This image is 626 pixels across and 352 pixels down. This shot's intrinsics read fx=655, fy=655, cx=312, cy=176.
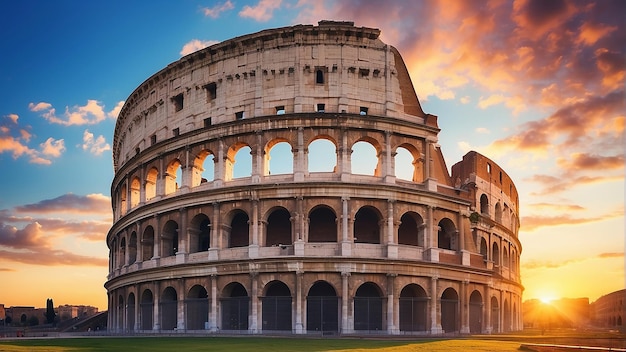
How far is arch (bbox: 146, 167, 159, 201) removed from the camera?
4216 centimetres

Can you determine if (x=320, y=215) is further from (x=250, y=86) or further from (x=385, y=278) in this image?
(x=250, y=86)

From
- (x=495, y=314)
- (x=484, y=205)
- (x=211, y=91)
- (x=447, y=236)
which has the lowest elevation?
(x=495, y=314)

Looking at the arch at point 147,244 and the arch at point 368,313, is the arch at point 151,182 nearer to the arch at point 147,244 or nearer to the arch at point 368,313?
the arch at point 147,244

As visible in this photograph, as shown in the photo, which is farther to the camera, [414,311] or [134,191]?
[134,191]

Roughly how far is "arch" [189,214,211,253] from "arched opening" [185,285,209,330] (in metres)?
2.51

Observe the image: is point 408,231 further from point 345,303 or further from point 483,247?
point 483,247

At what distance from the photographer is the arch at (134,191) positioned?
4421cm

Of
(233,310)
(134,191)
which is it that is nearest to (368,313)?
(233,310)

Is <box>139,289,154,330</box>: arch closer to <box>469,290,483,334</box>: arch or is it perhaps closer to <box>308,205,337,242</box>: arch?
<box>308,205,337,242</box>: arch

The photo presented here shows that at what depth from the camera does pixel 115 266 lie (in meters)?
46.4

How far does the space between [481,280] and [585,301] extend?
8105 centimetres

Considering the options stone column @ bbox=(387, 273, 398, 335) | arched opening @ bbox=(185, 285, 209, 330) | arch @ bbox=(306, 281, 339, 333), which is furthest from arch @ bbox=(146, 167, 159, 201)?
stone column @ bbox=(387, 273, 398, 335)

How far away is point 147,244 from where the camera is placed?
4128cm

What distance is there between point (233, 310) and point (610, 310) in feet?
266
